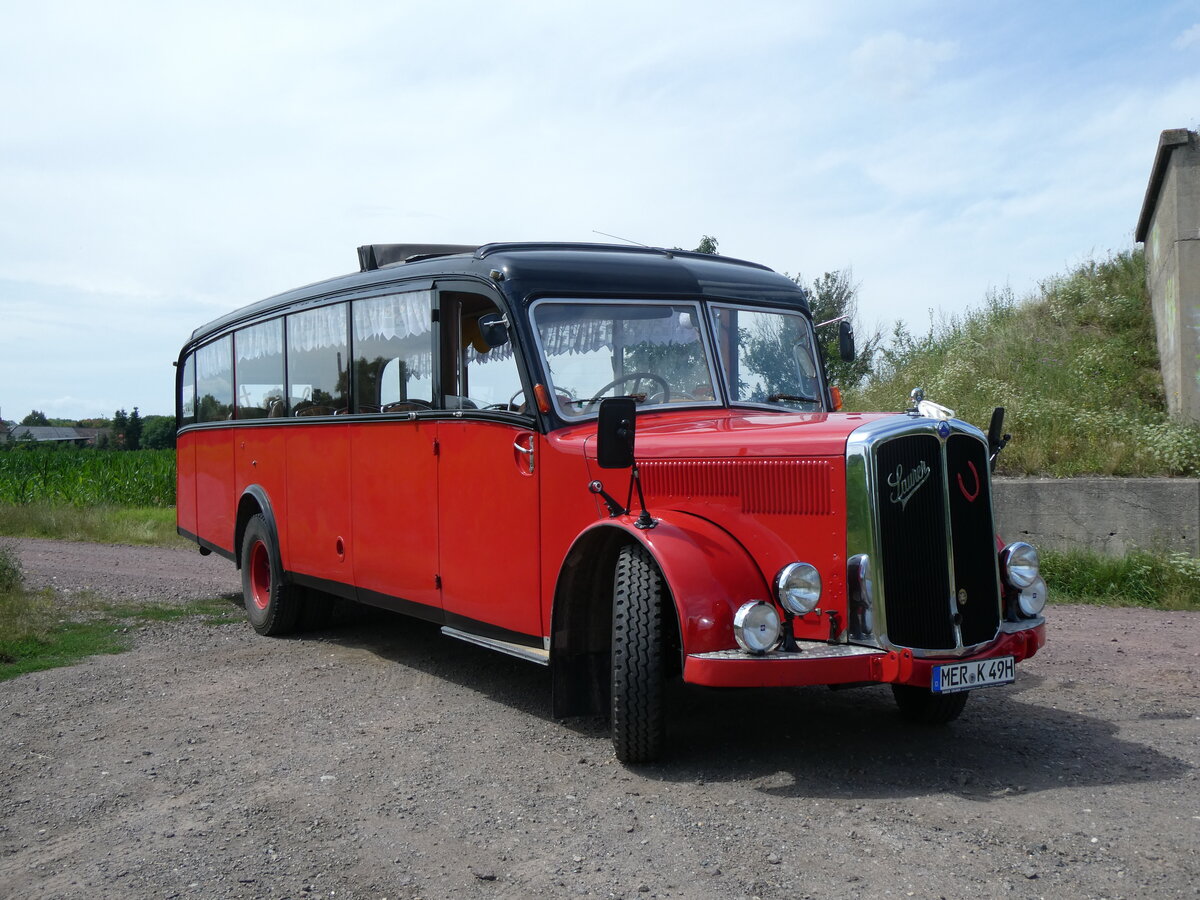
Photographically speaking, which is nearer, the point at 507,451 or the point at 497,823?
the point at 497,823

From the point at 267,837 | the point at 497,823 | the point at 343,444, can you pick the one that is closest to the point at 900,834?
the point at 497,823

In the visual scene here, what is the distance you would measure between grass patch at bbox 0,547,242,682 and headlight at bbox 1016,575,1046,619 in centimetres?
602

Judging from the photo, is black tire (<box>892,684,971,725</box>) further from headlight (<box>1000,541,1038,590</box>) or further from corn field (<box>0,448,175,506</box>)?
corn field (<box>0,448,175,506</box>)

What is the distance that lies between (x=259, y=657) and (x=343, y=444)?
5.44ft

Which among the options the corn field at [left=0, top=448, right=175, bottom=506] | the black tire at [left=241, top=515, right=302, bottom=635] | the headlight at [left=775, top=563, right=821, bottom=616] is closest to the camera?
the headlight at [left=775, top=563, right=821, bottom=616]

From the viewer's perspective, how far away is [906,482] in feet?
15.8

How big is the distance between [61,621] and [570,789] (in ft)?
20.5

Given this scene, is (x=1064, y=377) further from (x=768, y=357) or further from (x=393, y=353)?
(x=393, y=353)

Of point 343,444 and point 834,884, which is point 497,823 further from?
point 343,444

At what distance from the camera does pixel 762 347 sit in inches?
255

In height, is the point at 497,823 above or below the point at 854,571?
below

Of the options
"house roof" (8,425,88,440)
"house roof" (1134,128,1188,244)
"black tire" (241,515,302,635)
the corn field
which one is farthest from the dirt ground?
"house roof" (8,425,88,440)

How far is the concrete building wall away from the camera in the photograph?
1170 centimetres

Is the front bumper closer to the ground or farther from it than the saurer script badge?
closer to the ground
